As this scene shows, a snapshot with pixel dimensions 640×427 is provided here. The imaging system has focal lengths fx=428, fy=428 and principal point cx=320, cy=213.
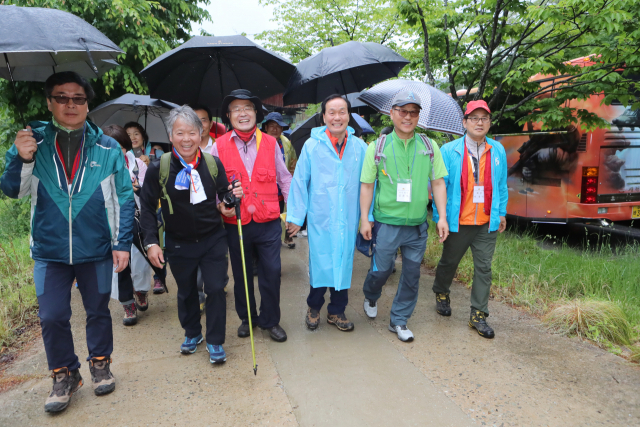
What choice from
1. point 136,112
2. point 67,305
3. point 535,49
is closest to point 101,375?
point 67,305

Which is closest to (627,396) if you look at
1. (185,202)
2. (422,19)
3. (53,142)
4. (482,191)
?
(482,191)

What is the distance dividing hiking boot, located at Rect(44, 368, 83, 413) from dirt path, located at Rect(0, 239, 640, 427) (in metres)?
0.06

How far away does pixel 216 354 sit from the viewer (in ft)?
10.4

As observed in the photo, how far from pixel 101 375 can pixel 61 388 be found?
0.24 meters

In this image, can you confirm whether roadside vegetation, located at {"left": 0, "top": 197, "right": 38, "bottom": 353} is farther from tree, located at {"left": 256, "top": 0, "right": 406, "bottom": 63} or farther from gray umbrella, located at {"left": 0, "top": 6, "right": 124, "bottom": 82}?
tree, located at {"left": 256, "top": 0, "right": 406, "bottom": 63}

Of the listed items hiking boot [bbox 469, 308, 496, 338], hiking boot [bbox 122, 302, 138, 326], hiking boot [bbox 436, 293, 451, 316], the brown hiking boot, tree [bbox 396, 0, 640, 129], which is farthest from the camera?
tree [bbox 396, 0, 640, 129]

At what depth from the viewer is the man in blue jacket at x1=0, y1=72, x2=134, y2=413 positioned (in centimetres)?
263

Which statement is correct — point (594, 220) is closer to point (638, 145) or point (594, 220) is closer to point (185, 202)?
point (638, 145)

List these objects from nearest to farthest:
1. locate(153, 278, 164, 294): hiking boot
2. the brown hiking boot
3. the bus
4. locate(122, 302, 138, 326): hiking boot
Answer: locate(122, 302, 138, 326): hiking boot, the brown hiking boot, locate(153, 278, 164, 294): hiking boot, the bus

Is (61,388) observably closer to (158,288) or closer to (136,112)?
(158,288)

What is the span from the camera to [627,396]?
8.99 ft

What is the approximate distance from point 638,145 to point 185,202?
6811 millimetres

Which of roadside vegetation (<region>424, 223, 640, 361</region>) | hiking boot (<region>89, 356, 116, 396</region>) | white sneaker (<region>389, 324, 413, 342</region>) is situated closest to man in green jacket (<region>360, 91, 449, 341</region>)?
white sneaker (<region>389, 324, 413, 342</region>)

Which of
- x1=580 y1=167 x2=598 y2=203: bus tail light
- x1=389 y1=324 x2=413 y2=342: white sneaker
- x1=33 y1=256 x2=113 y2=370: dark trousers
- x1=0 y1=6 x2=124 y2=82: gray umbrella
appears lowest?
x1=389 y1=324 x2=413 y2=342: white sneaker
